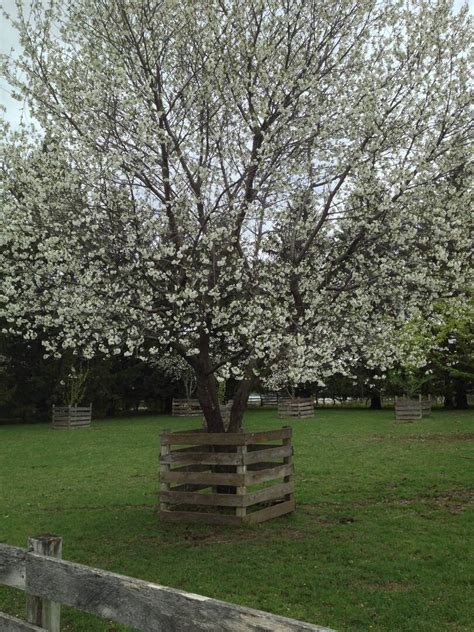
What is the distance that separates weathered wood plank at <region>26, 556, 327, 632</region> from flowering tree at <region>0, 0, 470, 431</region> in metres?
5.24

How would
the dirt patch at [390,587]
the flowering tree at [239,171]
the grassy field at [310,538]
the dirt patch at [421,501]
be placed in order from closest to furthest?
1. the grassy field at [310,538]
2. the dirt patch at [390,587]
3. the flowering tree at [239,171]
4. the dirt patch at [421,501]

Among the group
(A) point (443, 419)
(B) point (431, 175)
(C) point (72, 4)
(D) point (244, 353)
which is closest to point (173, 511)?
(D) point (244, 353)

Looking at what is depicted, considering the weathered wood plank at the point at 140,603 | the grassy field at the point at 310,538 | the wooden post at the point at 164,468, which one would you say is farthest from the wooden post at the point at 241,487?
the weathered wood plank at the point at 140,603

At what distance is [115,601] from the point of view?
10.9 feet

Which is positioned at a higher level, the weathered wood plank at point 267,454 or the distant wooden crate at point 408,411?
the distant wooden crate at point 408,411

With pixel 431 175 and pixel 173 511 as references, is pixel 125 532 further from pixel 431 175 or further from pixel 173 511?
pixel 431 175

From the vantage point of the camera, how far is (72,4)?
31.0 ft

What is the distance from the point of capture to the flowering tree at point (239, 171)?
351 inches

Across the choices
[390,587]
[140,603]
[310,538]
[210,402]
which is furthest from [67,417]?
[140,603]

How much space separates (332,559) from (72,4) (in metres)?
9.30

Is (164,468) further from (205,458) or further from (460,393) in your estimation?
(460,393)

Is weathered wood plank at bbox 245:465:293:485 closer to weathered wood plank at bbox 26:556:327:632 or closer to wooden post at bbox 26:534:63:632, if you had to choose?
wooden post at bbox 26:534:63:632

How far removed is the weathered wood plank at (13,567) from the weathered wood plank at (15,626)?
8.4 inches

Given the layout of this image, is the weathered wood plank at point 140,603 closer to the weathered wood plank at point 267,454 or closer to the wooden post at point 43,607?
the wooden post at point 43,607
